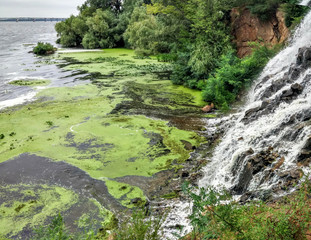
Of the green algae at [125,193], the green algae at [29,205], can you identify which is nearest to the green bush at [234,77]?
the green algae at [125,193]

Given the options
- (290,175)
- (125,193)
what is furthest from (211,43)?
(290,175)

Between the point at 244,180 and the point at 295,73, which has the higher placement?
the point at 295,73

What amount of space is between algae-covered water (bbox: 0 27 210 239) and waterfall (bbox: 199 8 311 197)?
1.63m

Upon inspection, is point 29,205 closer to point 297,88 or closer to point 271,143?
point 271,143

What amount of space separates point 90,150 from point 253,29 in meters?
14.3

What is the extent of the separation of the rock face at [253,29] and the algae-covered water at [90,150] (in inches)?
214

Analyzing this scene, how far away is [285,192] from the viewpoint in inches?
223

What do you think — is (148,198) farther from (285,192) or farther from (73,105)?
(73,105)

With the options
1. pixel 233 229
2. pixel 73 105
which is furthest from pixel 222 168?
pixel 73 105

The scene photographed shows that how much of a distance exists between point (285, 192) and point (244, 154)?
7.41 feet

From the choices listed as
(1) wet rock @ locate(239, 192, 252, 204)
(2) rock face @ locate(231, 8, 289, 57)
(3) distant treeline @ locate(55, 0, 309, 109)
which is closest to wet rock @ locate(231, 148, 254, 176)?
(1) wet rock @ locate(239, 192, 252, 204)

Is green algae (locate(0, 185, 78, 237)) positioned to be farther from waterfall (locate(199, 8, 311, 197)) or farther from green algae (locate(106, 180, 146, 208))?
waterfall (locate(199, 8, 311, 197))

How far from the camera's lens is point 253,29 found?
750 inches

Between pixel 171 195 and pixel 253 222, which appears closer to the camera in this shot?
pixel 253 222
